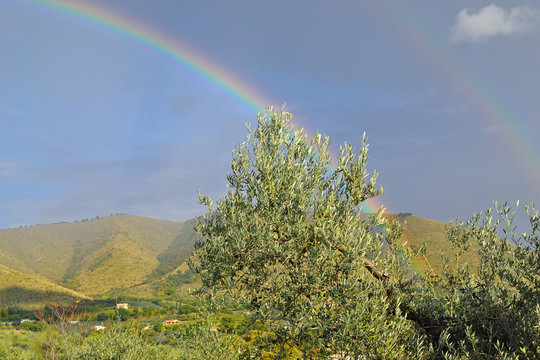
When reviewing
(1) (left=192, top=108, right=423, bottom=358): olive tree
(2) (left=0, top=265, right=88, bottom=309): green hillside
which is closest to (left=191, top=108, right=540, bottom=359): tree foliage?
(1) (left=192, top=108, right=423, bottom=358): olive tree

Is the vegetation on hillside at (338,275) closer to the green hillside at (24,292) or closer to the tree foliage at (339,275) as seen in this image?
the tree foliage at (339,275)

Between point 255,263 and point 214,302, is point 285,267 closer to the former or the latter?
point 255,263

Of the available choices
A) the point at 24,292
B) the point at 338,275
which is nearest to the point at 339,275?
the point at 338,275

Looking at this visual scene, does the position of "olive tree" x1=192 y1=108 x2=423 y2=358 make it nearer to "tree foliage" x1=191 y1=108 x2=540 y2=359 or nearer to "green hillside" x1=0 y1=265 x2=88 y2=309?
"tree foliage" x1=191 y1=108 x2=540 y2=359

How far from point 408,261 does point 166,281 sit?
17044cm

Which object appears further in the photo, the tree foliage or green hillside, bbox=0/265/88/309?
green hillside, bbox=0/265/88/309

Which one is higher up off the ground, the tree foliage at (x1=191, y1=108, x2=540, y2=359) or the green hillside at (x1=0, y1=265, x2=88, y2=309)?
the tree foliage at (x1=191, y1=108, x2=540, y2=359)

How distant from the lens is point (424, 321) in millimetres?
11852

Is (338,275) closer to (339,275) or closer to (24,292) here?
(339,275)

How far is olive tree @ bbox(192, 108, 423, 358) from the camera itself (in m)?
9.25

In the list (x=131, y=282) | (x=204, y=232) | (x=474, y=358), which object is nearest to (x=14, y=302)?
(x=131, y=282)

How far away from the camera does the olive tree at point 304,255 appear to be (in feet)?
30.3

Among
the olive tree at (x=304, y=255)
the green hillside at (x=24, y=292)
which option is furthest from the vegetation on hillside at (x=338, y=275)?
the green hillside at (x=24, y=292)

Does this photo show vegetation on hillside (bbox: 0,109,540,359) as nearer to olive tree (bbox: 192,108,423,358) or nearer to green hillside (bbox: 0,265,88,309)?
olive tree (bbox: 192,108,423,358)
